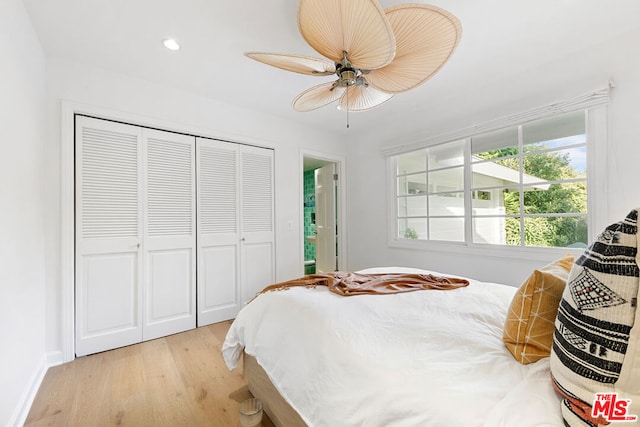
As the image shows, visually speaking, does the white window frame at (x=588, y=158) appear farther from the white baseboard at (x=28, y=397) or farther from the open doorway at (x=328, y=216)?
the white baseboard at (x=28, y=397)

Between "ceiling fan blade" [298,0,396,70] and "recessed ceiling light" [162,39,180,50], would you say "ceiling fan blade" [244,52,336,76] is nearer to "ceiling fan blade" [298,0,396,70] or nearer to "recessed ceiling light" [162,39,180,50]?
"ceiling fan blade" [298,0,396,70]

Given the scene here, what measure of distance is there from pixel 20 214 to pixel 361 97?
2317mm

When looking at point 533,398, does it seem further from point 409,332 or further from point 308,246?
point 308,246

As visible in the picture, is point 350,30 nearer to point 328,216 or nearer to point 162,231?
point 162,231

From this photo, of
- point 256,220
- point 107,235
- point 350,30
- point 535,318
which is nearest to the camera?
point 535,318

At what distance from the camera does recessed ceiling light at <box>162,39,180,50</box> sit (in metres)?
1.99

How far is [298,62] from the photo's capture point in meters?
1.56

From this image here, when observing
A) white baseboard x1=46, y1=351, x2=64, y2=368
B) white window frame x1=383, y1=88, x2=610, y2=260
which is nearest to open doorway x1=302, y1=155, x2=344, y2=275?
white window frame x1=383, y1=88, x2=610, y2=260

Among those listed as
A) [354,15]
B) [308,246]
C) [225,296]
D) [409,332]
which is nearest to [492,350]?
[409,332]

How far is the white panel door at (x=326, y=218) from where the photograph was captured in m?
Result: 4.26

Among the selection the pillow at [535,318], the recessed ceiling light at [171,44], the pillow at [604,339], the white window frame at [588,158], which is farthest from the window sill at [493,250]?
the recessed ceiling light at [171,44]

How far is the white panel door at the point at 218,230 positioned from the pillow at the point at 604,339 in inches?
113

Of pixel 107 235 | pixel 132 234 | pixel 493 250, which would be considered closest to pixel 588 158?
pixel 493 250

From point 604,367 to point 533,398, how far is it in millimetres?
198
